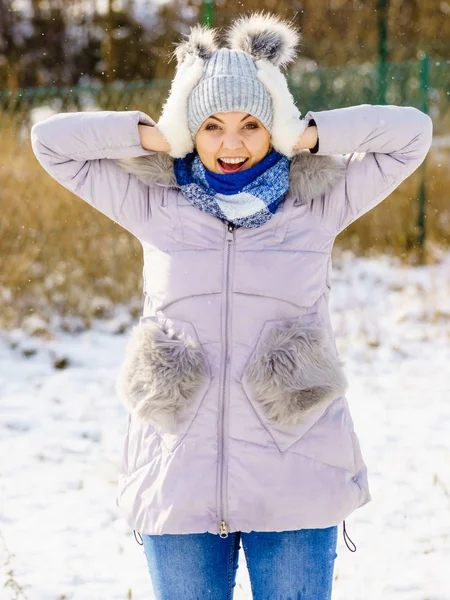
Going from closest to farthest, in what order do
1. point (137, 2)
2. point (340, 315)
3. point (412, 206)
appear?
point (340, 315)
point (412, 206)
point (137, 2)

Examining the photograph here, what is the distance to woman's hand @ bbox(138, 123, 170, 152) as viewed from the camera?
1.95 meters

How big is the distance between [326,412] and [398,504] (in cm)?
176

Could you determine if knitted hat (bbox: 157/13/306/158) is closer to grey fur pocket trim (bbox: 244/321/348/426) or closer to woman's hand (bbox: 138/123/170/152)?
woman's hand (bbox: 138/123/170/152)

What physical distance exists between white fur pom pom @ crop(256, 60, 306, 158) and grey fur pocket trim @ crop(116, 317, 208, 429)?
502mm

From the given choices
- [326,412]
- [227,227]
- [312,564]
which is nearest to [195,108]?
[227,227]

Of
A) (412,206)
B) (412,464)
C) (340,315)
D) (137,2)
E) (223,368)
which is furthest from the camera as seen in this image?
(137,2)

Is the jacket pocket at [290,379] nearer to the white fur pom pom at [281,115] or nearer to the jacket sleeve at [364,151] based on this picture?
the jacket sleeve at [364,151]

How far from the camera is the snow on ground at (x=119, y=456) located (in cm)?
290

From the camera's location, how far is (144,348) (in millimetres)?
1855

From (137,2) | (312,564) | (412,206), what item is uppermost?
(137,2)

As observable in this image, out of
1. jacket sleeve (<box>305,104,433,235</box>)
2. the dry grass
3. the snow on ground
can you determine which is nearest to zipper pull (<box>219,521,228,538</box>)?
jacket sleeve (<box>305,104,433,235</box>)

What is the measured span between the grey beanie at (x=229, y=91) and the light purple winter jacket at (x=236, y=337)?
5.3 inches

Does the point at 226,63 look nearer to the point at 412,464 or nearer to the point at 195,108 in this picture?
the point at 195,108

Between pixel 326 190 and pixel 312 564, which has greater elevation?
pixel 326 190
